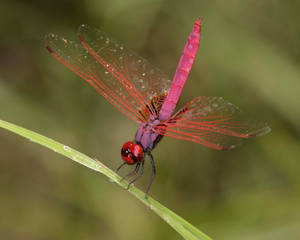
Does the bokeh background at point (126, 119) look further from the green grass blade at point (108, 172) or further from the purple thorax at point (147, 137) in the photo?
the green grass blade at point (108, 172)

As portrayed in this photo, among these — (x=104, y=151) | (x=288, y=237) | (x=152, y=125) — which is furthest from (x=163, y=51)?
(x=288, y=237)

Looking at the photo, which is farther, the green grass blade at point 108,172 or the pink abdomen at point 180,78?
the pink abdomen at point 180,78

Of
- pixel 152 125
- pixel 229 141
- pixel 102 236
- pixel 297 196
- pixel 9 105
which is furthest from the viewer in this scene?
pixel 9 105

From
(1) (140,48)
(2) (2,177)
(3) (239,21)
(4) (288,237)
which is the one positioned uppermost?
(3) (239,21)

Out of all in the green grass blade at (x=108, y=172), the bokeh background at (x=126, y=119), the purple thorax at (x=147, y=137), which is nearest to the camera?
the green grass blade at (x=108, y=172)

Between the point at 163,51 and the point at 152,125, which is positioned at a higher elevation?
the point at 163,51

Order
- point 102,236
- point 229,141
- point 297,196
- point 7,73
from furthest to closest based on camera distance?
point 7,73 < point 102,236 < point 297,196 < point 229,141

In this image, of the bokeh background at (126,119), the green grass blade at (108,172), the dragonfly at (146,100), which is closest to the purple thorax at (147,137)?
the dragonfly at (146,100)

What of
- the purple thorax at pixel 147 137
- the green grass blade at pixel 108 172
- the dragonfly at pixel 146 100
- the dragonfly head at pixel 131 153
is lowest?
the green grass blade at pixel 108 172

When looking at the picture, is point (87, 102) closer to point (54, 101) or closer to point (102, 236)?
point (54, 101)
